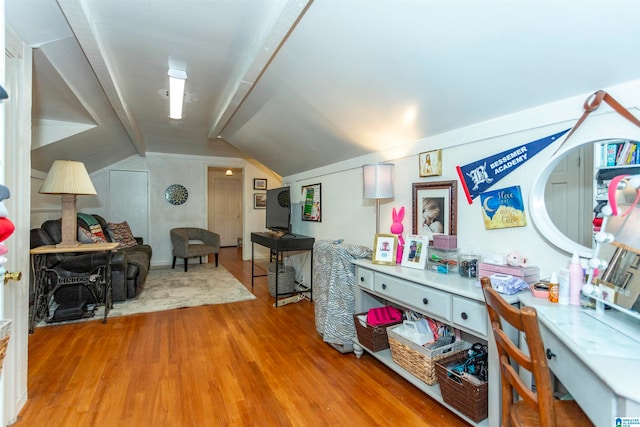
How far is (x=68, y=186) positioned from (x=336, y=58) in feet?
8.83

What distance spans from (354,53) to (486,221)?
1.33 m

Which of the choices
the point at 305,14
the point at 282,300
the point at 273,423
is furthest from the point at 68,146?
the point at 273,423

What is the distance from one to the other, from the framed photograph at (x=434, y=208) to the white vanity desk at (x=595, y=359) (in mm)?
962

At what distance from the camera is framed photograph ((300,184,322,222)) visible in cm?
400

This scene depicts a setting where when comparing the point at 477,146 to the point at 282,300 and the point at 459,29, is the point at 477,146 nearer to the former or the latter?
the point at 459,29

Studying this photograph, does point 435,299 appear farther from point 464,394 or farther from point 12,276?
point 12,276

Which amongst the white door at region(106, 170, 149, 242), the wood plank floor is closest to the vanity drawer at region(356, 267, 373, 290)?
the wood plank floor

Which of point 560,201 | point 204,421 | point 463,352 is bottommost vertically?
point 204,421

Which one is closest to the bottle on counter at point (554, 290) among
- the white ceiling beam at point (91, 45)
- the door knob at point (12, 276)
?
the door knob at point (12, 276)

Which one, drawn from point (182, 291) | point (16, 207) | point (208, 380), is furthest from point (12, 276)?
point (182, 291)

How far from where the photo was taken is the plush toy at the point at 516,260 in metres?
1.69

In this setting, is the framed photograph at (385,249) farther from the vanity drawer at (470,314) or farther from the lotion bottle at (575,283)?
the lotion bottle at (575,283)

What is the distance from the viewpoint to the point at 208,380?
2066 millimetres

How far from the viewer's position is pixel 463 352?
186 centimetres
